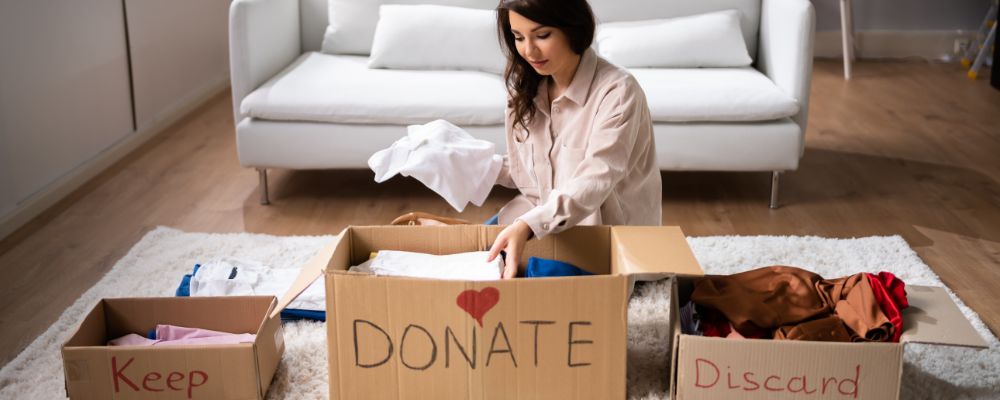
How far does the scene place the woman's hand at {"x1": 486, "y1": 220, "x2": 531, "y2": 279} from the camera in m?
1.76

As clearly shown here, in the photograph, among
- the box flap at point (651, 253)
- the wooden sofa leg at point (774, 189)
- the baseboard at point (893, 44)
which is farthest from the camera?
the baseboard at point (893, 44)

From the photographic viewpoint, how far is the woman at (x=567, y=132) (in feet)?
5.87

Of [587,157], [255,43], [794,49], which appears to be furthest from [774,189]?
[255,43]

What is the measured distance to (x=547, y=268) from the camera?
1828 millimetres

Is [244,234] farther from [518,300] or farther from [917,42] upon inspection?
[917,42]

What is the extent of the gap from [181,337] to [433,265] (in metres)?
0.54

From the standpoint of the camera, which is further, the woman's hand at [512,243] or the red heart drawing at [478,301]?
the woman's hand at [512,243]

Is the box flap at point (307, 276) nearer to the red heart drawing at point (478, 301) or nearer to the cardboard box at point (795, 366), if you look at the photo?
the red heart drawing at point (478, 301)

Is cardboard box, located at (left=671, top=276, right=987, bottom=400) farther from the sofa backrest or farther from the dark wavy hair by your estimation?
the sofa backrest

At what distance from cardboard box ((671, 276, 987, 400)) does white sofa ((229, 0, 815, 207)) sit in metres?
1.34

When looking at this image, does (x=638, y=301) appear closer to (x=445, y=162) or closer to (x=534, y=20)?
(x=445, y=162)

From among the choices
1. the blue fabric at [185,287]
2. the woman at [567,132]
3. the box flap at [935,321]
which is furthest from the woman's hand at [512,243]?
the blue fabric at [185,287]

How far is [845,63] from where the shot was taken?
16.9 ft

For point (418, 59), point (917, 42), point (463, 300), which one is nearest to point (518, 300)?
point (463, 300)
